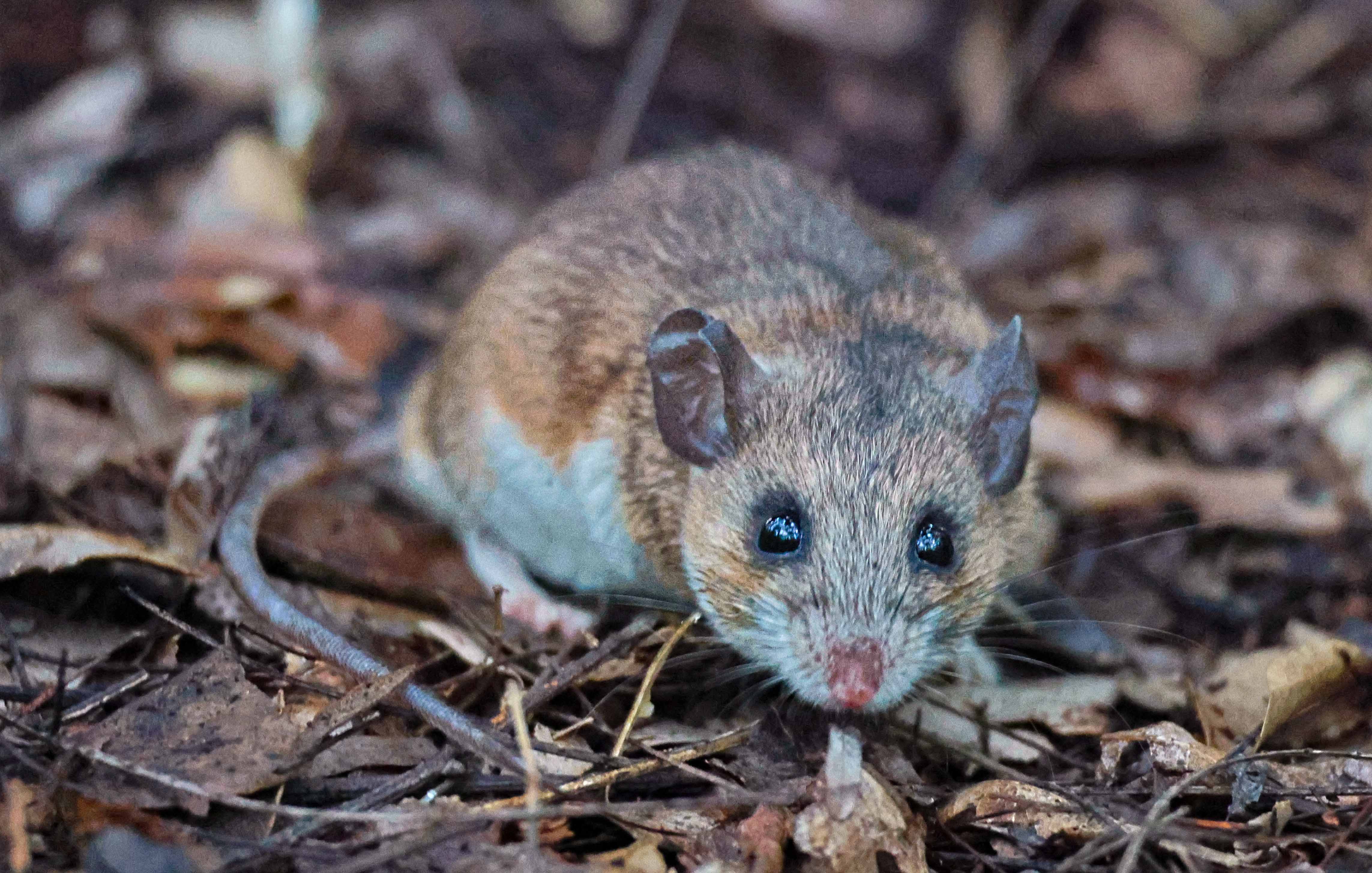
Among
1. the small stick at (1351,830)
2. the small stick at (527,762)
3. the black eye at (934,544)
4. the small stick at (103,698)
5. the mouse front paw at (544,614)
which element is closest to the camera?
the small stick at (527,762)

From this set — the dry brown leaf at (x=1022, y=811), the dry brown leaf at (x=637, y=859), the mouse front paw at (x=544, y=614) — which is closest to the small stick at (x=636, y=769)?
the dry brown leaf at (x=637, y=859)

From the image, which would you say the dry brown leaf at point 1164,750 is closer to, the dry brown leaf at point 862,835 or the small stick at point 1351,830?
the small stick at point 1351,830

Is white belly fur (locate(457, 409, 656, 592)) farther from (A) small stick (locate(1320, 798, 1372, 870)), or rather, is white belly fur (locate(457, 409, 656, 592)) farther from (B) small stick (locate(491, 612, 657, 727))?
(A) small stick (locate(1320, 798, 1372, 870))

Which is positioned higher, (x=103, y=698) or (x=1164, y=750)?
(x=1164, y=750)

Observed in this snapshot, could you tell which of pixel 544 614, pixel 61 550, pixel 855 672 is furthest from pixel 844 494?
pixel 61 550

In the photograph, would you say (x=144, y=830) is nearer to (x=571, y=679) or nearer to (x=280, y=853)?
(x=280, y=853)

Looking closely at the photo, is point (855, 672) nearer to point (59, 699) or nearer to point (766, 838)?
point (766, 838)
